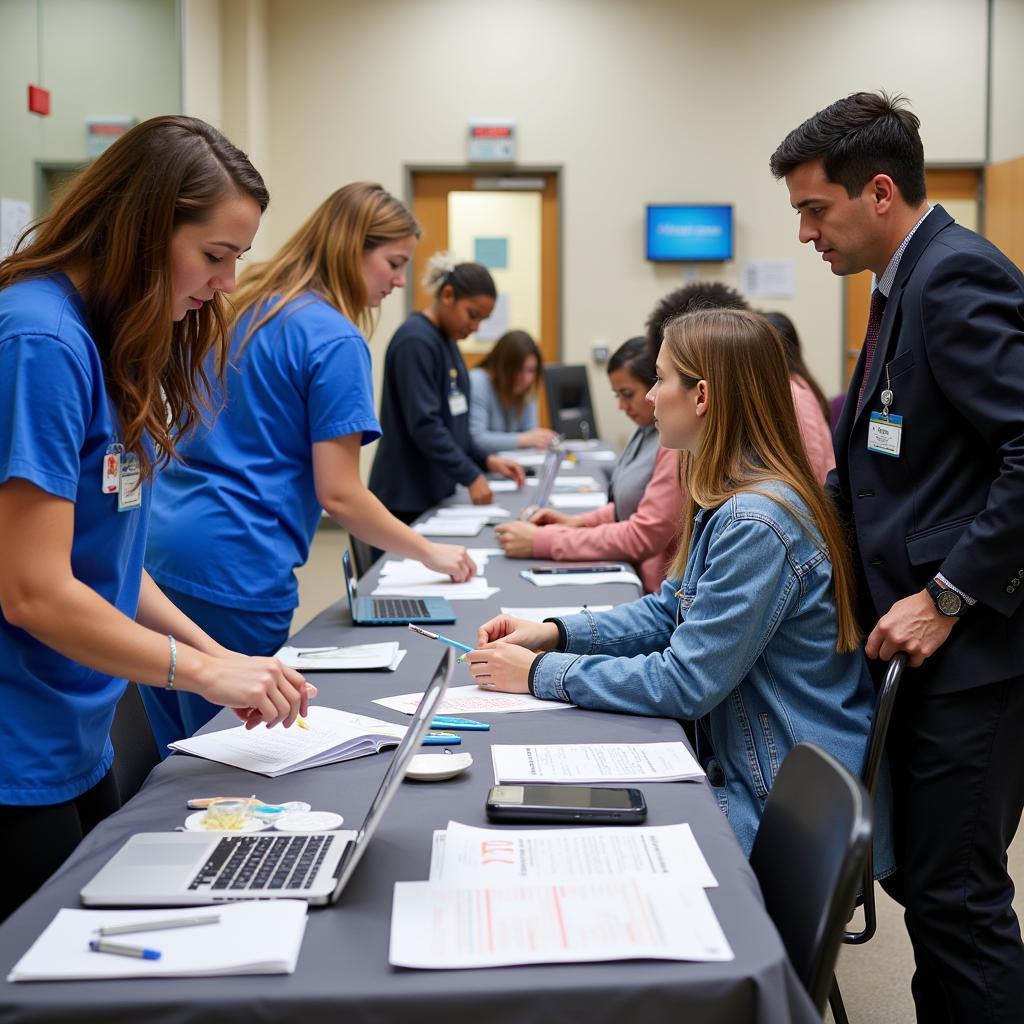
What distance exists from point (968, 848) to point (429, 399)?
8.60 feet

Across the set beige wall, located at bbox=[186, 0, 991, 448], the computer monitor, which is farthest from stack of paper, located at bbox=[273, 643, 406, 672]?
beige wall, located at bbox=[186, 0, 991, 448]

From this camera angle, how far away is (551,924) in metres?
1.04

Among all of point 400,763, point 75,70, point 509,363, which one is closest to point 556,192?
point 509,363

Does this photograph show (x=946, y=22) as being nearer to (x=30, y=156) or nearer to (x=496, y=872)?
(x=30, y=156)

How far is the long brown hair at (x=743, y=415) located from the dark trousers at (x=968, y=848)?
0.78ft

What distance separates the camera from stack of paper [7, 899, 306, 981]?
955mm

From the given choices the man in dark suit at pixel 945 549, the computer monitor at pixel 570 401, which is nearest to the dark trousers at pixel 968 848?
the man in dark suit at pixel 945 549

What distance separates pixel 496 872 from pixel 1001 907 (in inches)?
35.1

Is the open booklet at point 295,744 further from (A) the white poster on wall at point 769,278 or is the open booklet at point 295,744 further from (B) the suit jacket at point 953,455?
(A) the white poster on wall at point 769,278

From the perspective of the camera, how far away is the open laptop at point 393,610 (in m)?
2.29

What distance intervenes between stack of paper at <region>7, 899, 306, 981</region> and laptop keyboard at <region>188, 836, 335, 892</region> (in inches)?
1.4

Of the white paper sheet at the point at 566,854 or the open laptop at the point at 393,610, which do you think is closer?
the white paper sheet at the point at 566,854

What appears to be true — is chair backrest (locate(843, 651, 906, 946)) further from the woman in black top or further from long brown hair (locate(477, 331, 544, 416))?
long brown hair (locate(477, 331, 544, 416))

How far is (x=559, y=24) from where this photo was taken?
7211 millimetres
